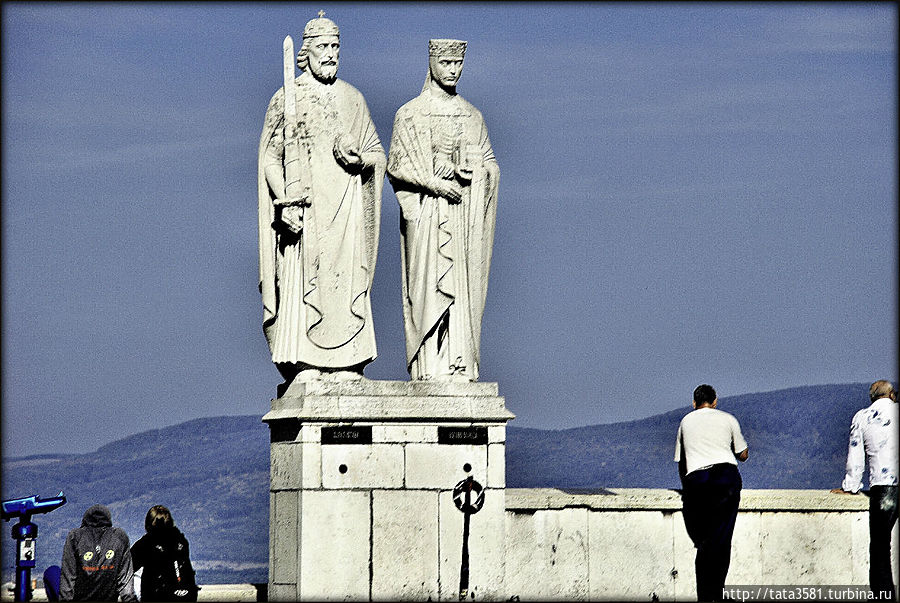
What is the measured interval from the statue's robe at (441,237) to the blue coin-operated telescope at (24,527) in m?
3.89

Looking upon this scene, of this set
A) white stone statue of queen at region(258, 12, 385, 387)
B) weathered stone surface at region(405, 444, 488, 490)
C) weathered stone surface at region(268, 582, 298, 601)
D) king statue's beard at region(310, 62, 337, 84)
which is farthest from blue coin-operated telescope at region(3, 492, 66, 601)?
king statue's beard at region(310, 62, 337, 84)

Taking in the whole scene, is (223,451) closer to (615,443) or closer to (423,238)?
(615,443)

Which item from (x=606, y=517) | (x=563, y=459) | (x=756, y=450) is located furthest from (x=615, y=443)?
(x=606, y=517)

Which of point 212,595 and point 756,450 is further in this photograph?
point 756,450

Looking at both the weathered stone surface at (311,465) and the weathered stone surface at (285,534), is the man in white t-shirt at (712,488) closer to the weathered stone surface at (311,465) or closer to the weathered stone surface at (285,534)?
the weathered stone surface at (311,465)

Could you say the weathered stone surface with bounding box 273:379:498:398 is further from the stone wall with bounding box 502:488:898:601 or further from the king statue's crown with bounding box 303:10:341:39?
the king statue's crown with bounding box 303:10:341:39

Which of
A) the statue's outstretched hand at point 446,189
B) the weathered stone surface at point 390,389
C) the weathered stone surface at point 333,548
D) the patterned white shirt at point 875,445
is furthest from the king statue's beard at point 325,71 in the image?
the patterned white shirt at point 875,445

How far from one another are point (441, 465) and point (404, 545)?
879 mm

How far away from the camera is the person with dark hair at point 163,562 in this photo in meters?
17.6

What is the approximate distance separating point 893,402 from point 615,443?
1111 centimetres

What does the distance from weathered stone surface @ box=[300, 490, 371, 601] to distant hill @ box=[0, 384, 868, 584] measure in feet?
9.53

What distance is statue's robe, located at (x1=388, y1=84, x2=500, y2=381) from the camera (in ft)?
63.6

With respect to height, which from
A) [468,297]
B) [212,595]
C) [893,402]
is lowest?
[212,595]

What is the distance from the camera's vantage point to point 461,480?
18.9 metres
